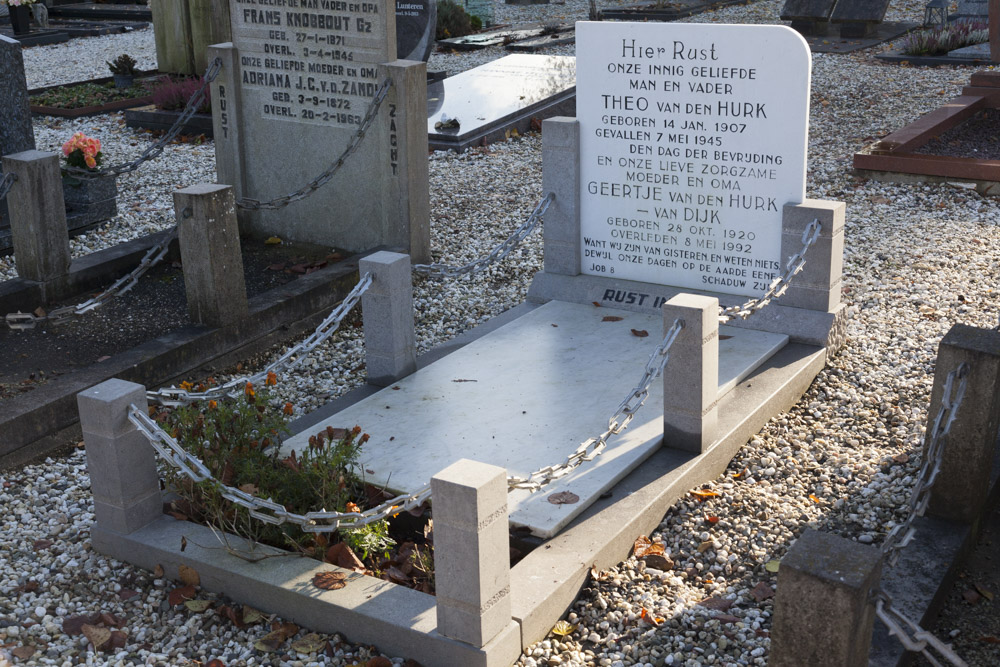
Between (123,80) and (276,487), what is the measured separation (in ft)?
38.6

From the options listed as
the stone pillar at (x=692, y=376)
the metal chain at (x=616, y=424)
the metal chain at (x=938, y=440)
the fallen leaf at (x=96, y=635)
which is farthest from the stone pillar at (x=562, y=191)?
the fallen leaf at (x=96, y=635)

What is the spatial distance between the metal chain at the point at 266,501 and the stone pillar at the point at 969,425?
214 centimetres

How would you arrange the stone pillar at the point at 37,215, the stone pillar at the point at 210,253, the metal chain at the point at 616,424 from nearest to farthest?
1. the metal chain at the point at 616,424
2. the stone pillar at the point at 210,253
3. the stone pillar at the point at 37,215

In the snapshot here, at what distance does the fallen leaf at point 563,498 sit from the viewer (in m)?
4.62

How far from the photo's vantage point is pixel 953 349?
14.1 feet

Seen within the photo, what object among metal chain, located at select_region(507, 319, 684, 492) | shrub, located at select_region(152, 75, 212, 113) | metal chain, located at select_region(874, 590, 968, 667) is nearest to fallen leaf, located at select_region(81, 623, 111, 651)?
metal chain, located at select_region(507, 319, 684, 492)

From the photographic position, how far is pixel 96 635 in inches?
160

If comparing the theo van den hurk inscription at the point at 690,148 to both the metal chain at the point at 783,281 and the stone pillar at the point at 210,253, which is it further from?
the stone pillar at the point at 210,253

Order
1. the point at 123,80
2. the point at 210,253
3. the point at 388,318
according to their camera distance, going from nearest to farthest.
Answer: the point at 388,318 → the point at 210,253 → the point at 123,80

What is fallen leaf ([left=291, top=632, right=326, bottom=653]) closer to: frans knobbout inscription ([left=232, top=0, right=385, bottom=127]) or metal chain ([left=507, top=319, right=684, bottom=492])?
metal chain ([left=507, top=319, right=684, bottom=492])

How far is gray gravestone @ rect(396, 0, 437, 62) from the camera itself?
45.3ft

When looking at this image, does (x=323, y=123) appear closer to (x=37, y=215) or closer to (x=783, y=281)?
(x=37, y=215)

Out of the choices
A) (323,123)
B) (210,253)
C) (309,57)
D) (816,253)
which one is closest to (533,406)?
(816,253)

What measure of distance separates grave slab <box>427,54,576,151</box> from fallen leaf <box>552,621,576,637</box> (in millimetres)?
7737
